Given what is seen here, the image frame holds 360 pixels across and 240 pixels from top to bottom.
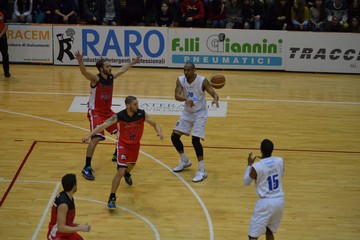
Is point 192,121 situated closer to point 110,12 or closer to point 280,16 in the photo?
point 280,16

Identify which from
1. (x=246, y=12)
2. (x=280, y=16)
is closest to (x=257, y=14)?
(x=246, y=12)

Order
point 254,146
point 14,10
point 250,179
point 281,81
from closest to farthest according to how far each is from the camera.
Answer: point 250,179 < point 254,146 < point 281,81 < point 14,10

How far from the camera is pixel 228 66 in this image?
67.0ft

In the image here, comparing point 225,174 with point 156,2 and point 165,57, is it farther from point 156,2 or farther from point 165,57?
point 156,2

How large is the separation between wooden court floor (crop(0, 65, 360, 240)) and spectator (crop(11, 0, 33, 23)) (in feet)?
6.70

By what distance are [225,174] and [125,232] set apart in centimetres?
307

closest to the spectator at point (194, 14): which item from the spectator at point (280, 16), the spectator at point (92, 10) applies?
the spectator at point (280, 16)

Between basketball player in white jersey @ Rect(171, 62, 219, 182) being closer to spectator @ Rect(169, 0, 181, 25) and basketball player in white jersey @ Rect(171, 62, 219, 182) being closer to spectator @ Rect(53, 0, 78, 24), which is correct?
spectator @ Rect(169, 0, 181, 25)

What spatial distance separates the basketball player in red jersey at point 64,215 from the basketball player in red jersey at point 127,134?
2485 millimetres

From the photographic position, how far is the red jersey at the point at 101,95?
42.4ft

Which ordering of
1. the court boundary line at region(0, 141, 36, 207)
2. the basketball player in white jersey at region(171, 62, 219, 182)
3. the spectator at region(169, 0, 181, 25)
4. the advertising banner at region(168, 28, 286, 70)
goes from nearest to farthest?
the court boundary line at region(0, 141, 36, 207), the basketball player in white jersey at region(171, 62, 219, 182), the advertising banner at region(168, 28, 286, 70), the spectator at region(169, 0, 181, 25)

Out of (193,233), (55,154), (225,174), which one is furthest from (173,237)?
(55,154)

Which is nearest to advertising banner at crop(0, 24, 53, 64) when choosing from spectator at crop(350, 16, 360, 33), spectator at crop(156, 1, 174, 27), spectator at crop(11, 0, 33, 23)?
spectator at crop(11, 0, 33, 23)

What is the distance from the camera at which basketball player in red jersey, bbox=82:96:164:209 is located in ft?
37.4
